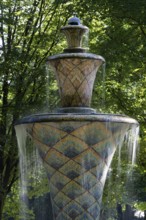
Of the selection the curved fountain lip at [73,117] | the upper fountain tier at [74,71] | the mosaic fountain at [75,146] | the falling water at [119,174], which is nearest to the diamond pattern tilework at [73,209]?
the mosaic fountain at [75,146]

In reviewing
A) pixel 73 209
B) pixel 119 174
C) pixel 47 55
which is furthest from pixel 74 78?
pixel 119 174

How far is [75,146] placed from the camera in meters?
7.51

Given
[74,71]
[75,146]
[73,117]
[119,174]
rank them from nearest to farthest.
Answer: [73,117], [75,146], [74,71], [119,174]

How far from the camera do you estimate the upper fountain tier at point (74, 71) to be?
8141 mm

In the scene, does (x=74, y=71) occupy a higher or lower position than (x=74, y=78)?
higher

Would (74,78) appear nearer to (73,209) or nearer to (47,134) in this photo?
(47,134)

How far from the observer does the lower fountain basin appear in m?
7.44

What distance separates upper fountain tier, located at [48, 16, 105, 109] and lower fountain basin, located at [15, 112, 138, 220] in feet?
2.23

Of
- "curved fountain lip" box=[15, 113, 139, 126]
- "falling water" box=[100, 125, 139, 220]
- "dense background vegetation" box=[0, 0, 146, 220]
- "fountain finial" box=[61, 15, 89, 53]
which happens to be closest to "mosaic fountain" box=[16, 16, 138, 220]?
"curved fountain lip" box=[15, 113, 139, 126]

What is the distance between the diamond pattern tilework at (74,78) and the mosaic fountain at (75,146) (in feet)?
0.05

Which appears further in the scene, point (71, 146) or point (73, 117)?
point (71, 146)

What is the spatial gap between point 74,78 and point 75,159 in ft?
4.26

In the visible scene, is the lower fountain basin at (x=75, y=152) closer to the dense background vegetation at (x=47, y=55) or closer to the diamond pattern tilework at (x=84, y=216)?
the diamond pattern tilework at (x=84, y=216)

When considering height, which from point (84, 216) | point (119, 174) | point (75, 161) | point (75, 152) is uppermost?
point (75, 152)
